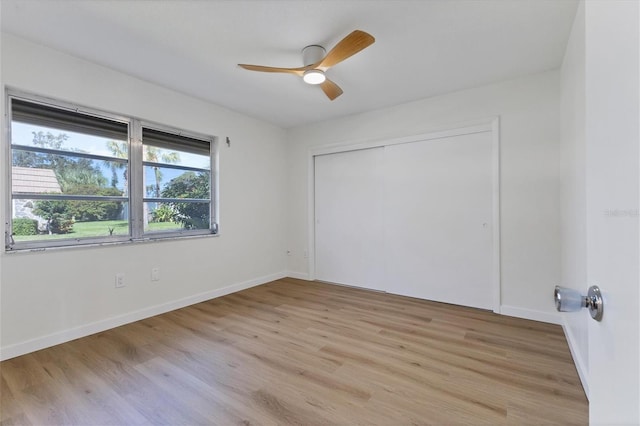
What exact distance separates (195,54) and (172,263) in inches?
85.5

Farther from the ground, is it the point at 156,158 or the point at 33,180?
the point at 156,158

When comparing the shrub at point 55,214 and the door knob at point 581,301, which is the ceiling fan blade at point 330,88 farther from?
the shrub at point 55,214

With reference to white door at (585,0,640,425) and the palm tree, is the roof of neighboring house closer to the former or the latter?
the palm tree

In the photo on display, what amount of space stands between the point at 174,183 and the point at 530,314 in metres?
4.10

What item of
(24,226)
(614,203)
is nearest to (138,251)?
(24,226)

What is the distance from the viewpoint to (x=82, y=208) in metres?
2.56

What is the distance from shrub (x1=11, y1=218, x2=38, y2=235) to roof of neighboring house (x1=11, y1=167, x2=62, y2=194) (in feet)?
0.77

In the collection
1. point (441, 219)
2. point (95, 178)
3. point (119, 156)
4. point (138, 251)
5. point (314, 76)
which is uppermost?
point (314, 76)

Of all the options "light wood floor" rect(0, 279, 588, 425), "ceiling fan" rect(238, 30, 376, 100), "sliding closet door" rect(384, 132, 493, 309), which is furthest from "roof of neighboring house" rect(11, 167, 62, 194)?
"sliding closet door" rect(384, 132, 493, 309)

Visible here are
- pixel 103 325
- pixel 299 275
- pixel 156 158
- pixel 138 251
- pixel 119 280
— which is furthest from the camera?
pixel 299 275

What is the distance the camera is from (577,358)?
1.94m

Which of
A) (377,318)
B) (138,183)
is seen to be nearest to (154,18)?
(138,183)

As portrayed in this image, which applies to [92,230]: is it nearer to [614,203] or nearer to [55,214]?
[55,214]

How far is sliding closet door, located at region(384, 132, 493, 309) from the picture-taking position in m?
3.08
